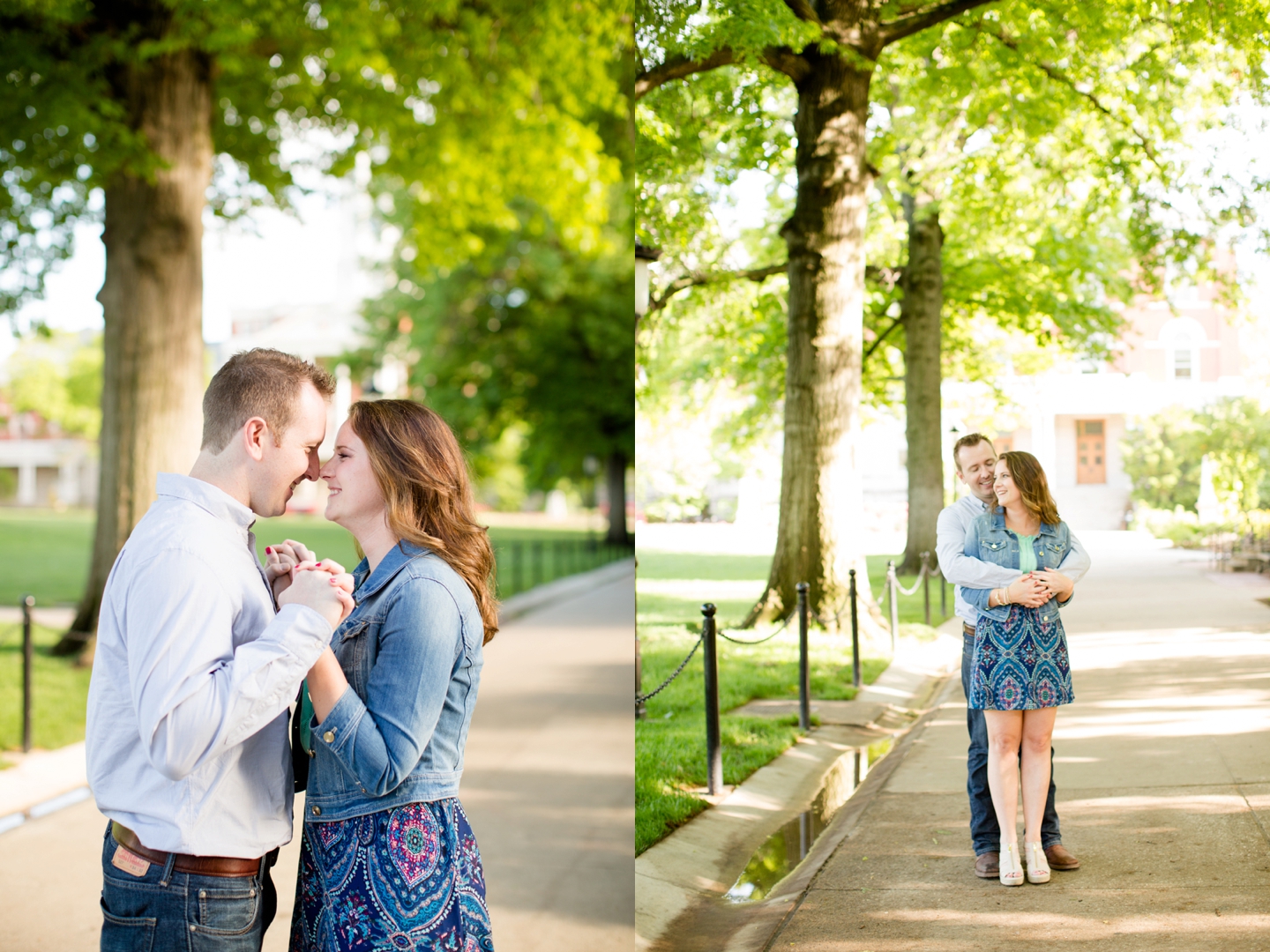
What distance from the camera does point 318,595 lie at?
79.8 inches

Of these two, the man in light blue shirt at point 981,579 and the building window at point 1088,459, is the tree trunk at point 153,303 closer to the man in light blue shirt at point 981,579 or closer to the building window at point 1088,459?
the man in light blue shirt at point 981,579

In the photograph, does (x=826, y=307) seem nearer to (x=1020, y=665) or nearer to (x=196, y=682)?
(x=1020, y=665)

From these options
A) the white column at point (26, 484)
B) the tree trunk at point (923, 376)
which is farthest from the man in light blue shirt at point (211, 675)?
the white column at point (26, 484)

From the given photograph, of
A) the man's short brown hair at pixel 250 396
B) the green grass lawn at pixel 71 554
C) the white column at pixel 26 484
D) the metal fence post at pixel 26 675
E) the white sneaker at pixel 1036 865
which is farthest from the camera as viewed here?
the white column at pixel 26 484

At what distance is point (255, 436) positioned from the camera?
2266 mm

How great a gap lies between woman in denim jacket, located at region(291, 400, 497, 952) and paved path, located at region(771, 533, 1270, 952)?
1.17m

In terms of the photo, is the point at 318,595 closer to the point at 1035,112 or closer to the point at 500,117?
the point at 1035,112

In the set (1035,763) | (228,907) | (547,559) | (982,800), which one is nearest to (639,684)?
A: (982,800)

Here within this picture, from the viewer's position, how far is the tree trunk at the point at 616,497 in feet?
110

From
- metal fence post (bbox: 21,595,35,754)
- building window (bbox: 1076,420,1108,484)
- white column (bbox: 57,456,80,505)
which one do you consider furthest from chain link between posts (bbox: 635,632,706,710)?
white column (bbox: 57,456,80,505)

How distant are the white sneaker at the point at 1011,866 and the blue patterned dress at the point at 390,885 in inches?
57.3

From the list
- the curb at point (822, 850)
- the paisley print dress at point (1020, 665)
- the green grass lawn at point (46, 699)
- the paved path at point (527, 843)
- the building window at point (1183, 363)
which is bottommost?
the paved path at point (527, 843)

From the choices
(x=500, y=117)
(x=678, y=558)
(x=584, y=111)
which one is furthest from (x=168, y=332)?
(x=678, y=558)

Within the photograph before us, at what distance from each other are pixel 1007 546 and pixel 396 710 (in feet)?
5.81
